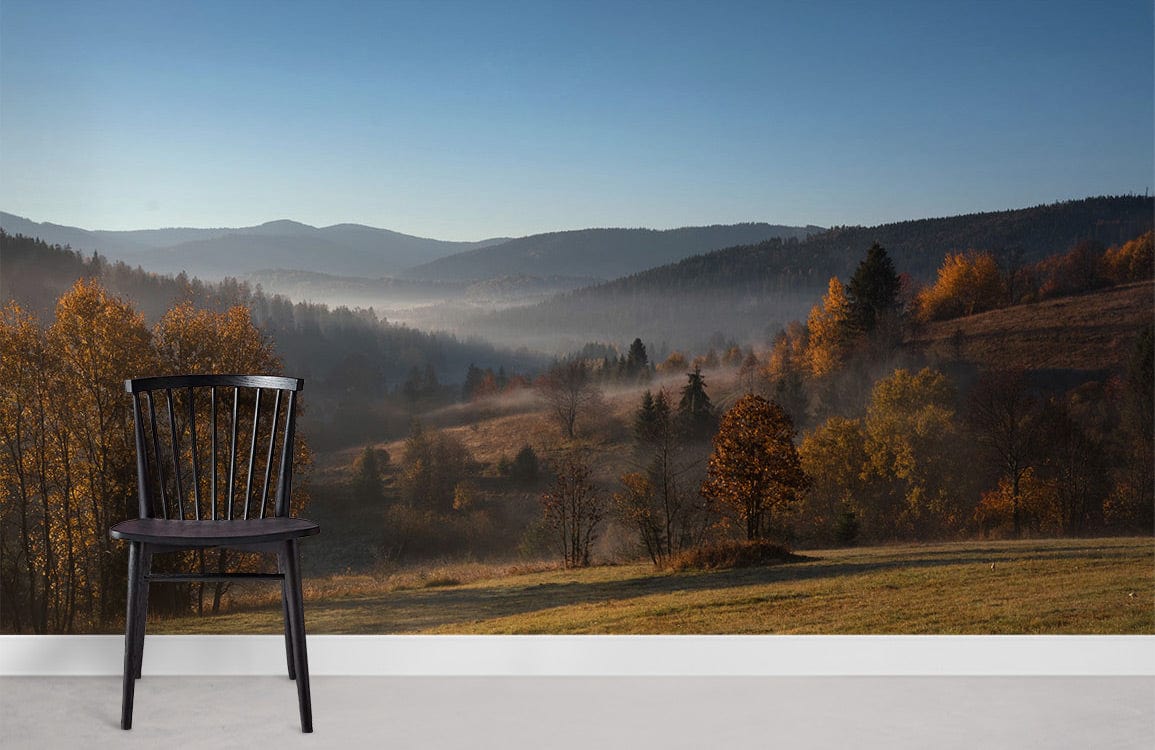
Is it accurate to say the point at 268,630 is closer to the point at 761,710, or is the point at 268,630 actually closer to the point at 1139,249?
the point at 761,710

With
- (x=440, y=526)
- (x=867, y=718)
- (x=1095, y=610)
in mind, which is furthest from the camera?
(x=440, y=526)

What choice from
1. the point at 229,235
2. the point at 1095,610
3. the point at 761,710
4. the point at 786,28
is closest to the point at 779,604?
the point at 761,710

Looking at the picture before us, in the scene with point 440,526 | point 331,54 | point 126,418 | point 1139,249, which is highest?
point 331,54

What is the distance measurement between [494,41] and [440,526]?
213 cm

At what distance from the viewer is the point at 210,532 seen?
2.92 m

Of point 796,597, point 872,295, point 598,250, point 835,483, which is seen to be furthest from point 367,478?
point 872,295

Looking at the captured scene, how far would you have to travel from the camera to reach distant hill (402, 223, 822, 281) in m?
4.80

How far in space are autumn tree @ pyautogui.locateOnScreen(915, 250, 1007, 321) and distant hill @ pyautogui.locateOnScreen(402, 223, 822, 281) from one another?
0.61 metres

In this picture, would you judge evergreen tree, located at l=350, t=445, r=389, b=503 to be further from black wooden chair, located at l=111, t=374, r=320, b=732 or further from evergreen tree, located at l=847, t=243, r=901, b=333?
evergreen tree, located at l=847, t=243, r=901, b=333

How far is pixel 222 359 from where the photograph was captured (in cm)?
458

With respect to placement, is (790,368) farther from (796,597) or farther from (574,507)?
(574,507)

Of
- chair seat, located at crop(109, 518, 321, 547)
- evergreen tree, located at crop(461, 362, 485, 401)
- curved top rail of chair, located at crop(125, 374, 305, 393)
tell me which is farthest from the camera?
evergreen tree, located at crop(461, 362, 485, 401)

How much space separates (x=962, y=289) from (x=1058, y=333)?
42 centimetres

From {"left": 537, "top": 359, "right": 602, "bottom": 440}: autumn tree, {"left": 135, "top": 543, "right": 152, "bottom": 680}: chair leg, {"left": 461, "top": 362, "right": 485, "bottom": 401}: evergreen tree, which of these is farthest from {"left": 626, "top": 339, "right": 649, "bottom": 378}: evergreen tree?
{"left": 135, "top": 543, "right": 152, "bottom": 680}: chair leg
